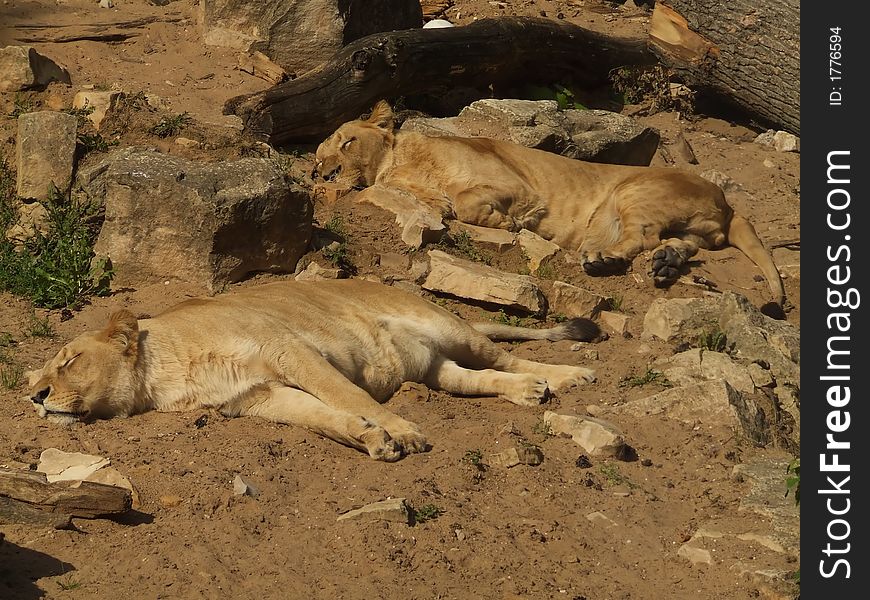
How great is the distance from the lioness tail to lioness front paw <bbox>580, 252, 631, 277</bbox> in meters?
1.59

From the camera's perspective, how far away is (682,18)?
1348 centimetres

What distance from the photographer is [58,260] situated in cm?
872

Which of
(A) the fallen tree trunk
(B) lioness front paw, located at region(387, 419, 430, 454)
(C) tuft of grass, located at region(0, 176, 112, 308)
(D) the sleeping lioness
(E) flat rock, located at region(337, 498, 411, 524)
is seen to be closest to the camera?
(E) flat rock, located at region(337, 498, 411, 524)

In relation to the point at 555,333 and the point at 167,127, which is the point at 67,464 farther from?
the point at 167,127

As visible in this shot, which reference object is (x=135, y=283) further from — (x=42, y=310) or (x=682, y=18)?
(x=682, y=18)

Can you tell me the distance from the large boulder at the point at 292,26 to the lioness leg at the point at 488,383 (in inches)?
246

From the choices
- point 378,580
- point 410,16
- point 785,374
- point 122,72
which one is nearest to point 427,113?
point 410,16

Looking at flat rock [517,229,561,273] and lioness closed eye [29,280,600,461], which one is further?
flat rock [517,229,561,273]

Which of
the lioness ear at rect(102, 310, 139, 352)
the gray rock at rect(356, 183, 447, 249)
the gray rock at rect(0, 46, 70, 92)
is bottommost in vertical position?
the gray rock at rect(356, 183, 447, 249)

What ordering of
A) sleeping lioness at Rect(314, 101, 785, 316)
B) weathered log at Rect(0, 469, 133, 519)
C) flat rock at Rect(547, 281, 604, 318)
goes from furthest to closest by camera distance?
1. sleeping lioness at Rect(314, 101, 785, 316)
2. flat rock at Rect(547, 281, 604, 318)
3. weathered log at Rect(0, 469, 133, 519)

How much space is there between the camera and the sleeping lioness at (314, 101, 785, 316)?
10773 mm

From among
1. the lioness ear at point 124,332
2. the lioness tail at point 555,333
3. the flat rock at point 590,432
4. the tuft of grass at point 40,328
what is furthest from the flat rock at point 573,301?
the tuft of grass at point 40,328

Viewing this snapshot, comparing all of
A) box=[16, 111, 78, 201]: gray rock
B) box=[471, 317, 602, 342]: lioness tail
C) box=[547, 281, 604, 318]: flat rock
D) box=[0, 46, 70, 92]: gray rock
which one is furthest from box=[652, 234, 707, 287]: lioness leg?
box=[0, 46, 70, 92]: gray rock

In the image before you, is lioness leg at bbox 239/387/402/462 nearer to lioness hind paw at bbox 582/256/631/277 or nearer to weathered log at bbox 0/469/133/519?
weathered log at bbox 0/469/133/519
